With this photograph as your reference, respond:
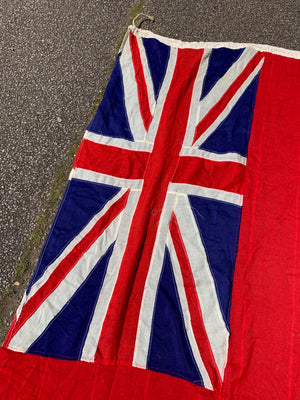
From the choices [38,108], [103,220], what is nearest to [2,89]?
[38,108]

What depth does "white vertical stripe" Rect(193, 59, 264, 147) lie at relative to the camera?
1984 millimetres

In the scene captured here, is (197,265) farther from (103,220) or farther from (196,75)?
(196,75)

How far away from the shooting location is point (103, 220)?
6.03 ft

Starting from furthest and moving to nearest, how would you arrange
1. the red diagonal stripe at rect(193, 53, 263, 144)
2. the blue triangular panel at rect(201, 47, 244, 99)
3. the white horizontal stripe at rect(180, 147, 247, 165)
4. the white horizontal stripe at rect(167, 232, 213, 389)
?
the blue triangular panel at rect(201, 47, 244, 99) → the red diagonal stripe at rect(193, 53, 263, 144) → the white horizontal stripe at rect(180, 147, 247, 165) → the white horizontal stripe at rect(167, 232, 213, 389)

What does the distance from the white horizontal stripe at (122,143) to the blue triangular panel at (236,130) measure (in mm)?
337

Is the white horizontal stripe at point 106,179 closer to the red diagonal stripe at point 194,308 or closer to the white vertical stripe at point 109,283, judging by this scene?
the white vertical stripe at point 109,283

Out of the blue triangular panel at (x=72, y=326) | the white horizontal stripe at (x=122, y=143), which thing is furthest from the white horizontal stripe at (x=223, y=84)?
the blue triangular panel at (x=72, y=326)

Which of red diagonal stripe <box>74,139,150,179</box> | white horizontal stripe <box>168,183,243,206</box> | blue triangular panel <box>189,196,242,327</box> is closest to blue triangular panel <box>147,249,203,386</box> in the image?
blue triangular panel <box>189,196,242,327</box>

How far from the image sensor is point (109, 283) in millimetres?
1712

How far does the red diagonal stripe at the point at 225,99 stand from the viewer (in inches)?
79.1

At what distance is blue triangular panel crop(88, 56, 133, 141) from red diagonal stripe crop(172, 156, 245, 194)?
15.7 inches

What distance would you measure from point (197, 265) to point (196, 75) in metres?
1.25

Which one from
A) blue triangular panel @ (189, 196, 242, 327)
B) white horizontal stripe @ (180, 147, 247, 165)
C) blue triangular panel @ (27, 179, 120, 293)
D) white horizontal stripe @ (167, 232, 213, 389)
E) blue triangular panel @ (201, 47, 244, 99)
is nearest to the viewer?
white horizontal stripe @ (167, 232, 213, 389)

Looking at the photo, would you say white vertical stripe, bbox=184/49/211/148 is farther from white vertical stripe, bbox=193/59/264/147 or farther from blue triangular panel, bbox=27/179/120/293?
blue triangular panel, bbox=27/179/120/293
